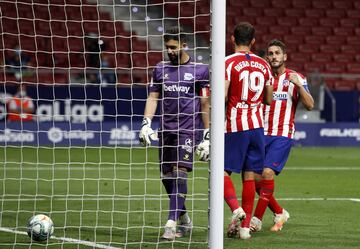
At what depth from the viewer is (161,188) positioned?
13641 mm

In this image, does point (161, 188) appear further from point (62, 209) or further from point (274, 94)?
point (274, 94)

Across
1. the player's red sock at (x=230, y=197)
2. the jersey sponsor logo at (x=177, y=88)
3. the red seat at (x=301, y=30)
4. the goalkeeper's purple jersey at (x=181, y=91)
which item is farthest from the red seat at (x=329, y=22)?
the player's red sock at (x=230, y=197)

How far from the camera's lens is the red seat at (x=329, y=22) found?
30062 mm

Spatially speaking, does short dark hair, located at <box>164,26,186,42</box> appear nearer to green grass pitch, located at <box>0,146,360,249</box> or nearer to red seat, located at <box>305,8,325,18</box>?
green grass pitch, located at <box>0,146,360,249</box>

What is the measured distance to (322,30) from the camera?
29922 mm

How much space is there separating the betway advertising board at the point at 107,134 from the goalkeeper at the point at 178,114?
9501 millimetres

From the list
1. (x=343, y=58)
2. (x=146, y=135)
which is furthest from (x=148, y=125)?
(x=343, y=58)

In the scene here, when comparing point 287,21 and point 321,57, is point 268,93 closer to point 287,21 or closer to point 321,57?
point 321,57

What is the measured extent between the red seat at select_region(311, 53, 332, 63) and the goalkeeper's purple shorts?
2065cm

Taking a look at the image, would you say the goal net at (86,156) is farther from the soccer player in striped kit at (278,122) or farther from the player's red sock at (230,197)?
the soccer player in striped kit at (278,122)

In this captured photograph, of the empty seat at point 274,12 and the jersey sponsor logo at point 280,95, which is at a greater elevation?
the jersey sponsor logo at point 280,95

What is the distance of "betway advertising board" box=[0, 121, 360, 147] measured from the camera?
69.1 ft

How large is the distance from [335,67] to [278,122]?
19.9 m

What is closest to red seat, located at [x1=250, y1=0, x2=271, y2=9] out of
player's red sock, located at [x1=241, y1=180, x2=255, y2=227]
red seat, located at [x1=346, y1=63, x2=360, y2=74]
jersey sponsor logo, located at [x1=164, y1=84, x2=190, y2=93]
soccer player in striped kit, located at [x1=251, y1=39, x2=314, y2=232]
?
red seat, located at [x1=346, y1=63, x2=360, y2=74]
